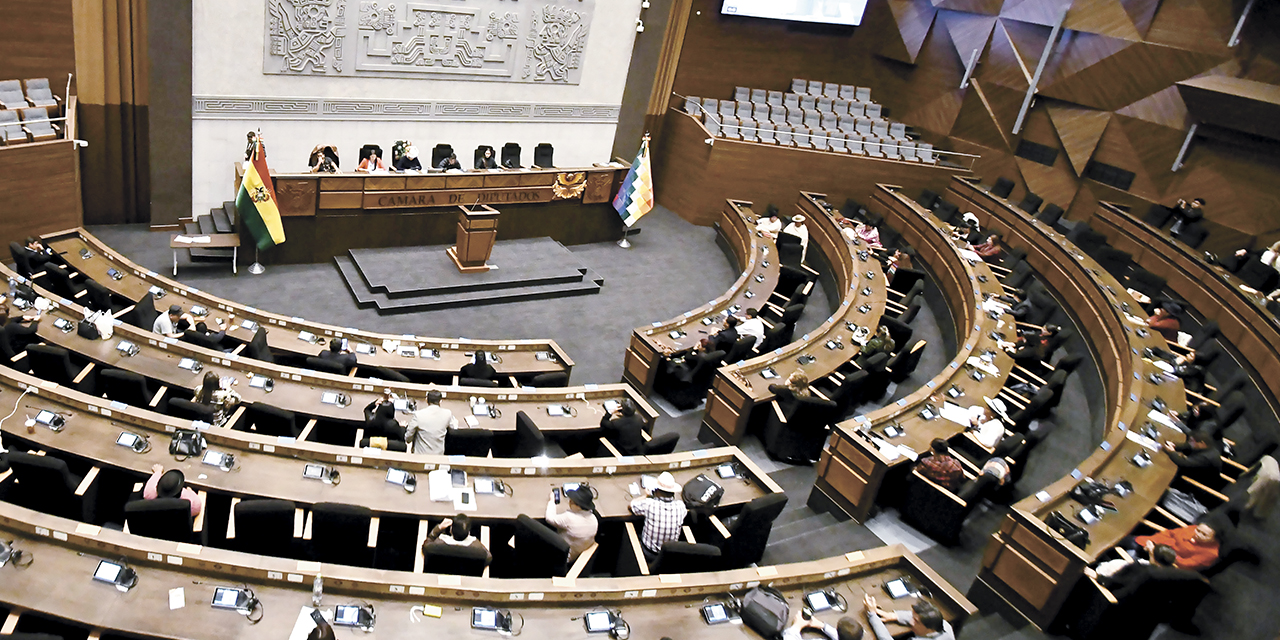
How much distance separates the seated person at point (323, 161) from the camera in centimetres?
1000

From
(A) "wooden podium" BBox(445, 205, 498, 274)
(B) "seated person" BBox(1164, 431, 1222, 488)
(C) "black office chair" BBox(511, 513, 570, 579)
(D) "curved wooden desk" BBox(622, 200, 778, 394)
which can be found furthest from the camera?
(A) "wooden podium" BBox(445, 205, 498, 274)

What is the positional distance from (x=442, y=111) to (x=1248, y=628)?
11.0 meters

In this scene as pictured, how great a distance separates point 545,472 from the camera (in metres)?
5.66

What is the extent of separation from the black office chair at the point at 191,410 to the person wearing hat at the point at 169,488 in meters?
0.78

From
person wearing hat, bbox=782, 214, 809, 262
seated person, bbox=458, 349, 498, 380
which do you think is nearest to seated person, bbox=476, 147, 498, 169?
person wearing hat, bbox=782, 214, 809, 262

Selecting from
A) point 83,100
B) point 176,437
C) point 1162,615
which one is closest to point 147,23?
point 83,100

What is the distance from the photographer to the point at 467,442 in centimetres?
589

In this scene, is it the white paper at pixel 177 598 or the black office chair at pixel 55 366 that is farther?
the black office chair at pixel 55 366

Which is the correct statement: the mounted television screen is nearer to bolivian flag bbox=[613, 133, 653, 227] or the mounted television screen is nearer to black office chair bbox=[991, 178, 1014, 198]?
black office chair bbox=[991, 178, 1014, 198]

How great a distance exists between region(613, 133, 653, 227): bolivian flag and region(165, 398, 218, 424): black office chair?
7380mm

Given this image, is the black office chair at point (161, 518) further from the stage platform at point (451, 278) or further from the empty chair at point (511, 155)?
the empty chair at point (511, 155)

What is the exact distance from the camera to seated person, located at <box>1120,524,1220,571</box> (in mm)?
5617

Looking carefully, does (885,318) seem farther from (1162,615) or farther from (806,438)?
(1162,615)

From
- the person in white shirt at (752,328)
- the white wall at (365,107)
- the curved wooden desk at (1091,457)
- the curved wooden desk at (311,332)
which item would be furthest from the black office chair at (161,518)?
the white wall at (365,107)
